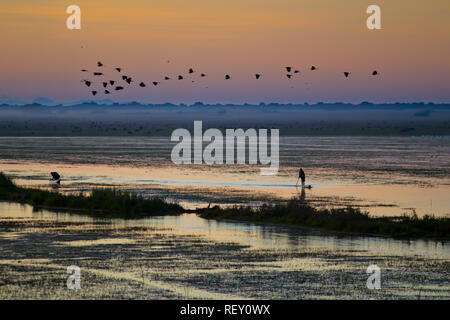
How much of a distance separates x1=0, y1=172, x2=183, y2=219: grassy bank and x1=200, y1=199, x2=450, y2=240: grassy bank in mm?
1974

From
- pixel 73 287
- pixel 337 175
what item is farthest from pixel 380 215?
pixel 337 175

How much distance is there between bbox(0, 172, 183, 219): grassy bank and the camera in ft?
108

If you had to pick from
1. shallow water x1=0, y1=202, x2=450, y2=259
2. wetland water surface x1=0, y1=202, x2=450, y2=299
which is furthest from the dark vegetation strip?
wetland water surface x1=0, y1=202, x2=450, y2=299

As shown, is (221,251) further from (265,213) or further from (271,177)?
(271,177)

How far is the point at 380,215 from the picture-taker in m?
30.9

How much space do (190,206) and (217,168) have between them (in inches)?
835

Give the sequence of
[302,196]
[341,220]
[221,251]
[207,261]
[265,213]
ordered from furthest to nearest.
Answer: [302,196]
[265,213]
[341,220]
[221,251]
[207,261]

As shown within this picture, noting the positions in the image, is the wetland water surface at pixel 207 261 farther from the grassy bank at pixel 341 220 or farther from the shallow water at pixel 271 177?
the shallow water at pixel 271 177

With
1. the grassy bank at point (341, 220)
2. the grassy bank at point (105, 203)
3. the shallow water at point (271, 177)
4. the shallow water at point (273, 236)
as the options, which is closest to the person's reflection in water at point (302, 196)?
the shallow water at point (271, 177)

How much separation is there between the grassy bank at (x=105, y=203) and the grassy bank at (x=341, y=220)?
1974 mm

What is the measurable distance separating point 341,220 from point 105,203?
10.1 m

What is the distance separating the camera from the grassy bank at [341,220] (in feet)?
88.9

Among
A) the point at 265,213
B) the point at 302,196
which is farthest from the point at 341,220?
the point at 302,196

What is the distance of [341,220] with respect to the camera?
28.5m
